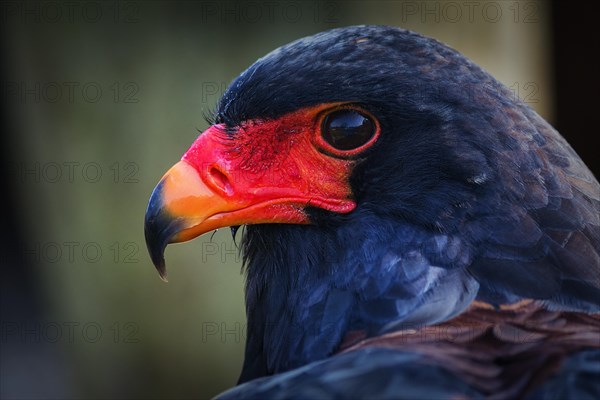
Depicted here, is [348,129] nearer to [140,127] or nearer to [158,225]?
[158,225]

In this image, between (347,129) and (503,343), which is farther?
(347,129)

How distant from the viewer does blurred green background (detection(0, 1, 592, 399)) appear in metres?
5.58

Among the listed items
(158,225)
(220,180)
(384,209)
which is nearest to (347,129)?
(384,209)

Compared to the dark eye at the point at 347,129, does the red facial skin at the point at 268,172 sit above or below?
below

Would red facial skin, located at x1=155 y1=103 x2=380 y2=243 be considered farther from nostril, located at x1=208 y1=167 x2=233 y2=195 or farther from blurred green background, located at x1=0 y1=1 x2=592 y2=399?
blurred green background, located at x1=0 y1=1 x2=592 y2=399

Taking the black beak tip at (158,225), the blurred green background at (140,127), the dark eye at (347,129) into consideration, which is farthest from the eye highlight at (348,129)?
the blurred green background at (140,127)

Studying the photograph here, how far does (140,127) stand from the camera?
18.6ft

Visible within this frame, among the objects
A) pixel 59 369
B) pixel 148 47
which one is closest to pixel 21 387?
pixel 59 369

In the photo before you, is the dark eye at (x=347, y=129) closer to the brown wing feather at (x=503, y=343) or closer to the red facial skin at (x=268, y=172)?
the red facial skin at (x=268, y=172)

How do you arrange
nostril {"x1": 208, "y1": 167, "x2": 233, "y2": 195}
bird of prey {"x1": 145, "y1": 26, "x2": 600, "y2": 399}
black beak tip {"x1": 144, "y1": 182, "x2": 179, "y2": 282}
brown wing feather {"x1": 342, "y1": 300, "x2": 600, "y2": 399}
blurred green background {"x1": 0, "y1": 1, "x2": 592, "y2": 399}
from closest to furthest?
brown wing feather {"x1": 342, "y1": 300, "x2": 600, "y2": 399} < bird of prey {"x1": 145, "y1": 26, "x2": 600, "y2": 399} < black beak tip {"x1": 144, "y1": 182, "x2": 179, "y2": 282} < nostril {"x1": 208, "y1": 167, "x2": 233, "y2": 195} < blurred green background {"x1": 0, "y1": 1, "x2": 592, "y2": 399}

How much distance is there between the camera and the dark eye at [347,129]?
2.44 metres

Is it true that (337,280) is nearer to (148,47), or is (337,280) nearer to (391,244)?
(391,244)

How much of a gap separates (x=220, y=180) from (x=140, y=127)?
10.9 feet

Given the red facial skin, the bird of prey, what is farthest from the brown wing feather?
the red facial skin
